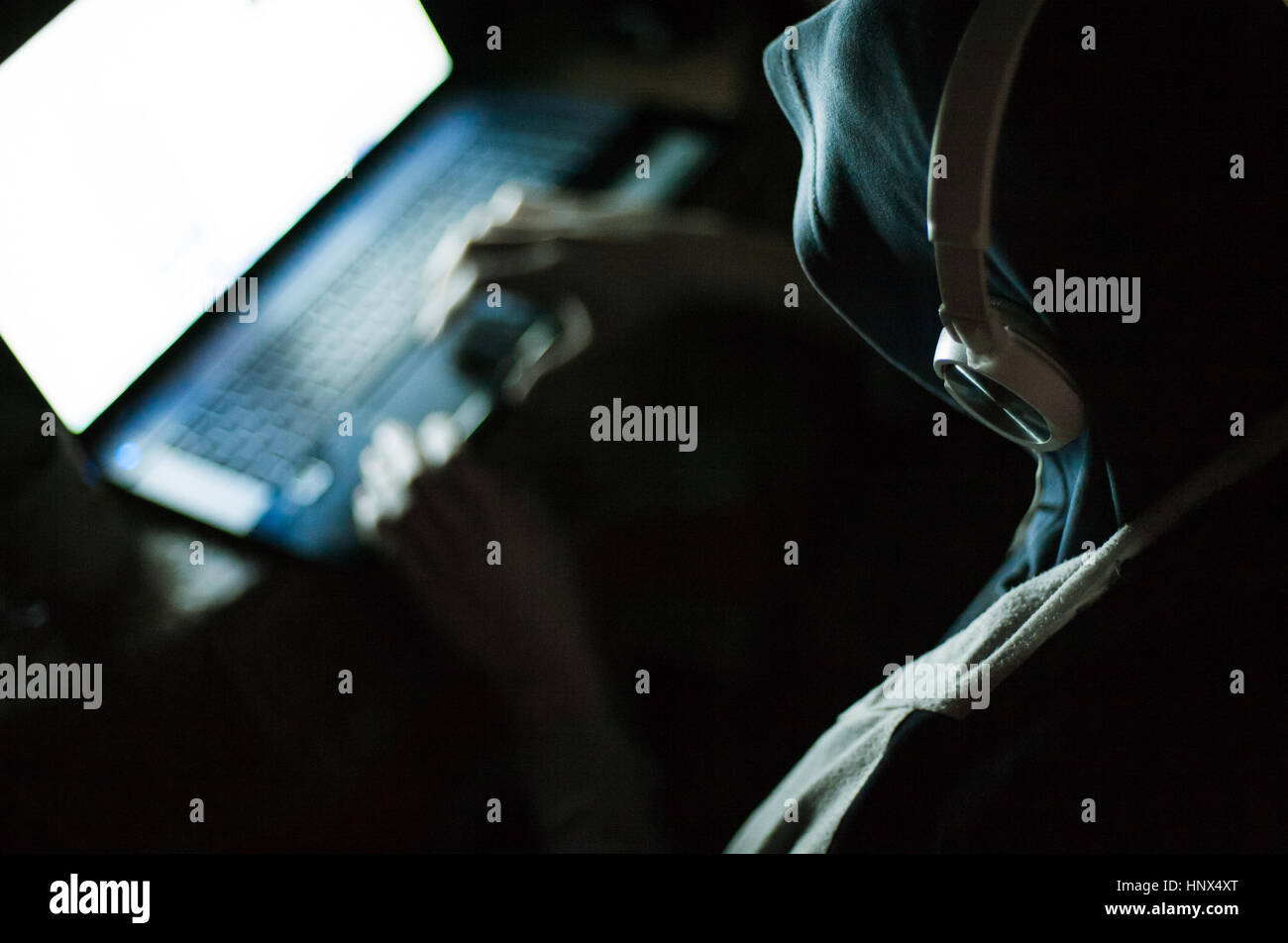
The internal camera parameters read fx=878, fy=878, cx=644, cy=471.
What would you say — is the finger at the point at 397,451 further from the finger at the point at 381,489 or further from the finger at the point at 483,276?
the finger at the point at 483,276

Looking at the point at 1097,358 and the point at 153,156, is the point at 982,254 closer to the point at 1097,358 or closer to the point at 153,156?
the point at 1097,358

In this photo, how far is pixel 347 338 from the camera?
813mm

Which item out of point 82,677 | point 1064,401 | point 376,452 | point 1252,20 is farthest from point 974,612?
point 82,677

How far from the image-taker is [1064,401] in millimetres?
402

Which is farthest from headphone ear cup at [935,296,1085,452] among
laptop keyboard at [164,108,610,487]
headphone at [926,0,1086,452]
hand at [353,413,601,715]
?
laptop keyboard at [164,108,610,487]

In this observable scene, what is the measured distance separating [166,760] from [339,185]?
56 centimetres

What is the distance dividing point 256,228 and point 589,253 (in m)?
0.31

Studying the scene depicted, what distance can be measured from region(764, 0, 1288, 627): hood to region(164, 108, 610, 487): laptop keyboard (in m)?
0.48

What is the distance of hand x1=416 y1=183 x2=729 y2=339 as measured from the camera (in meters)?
0.85

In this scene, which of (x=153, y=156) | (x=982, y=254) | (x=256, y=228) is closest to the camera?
(x=982, y=254)

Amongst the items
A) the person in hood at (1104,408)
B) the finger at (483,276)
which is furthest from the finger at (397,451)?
the person in hood at (1104,408)

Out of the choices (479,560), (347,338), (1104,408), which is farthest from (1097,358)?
(347,338)

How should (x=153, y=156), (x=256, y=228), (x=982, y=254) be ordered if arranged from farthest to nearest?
(x=256, y=228) → (x=153, y=156) → (x=982, y=254)
